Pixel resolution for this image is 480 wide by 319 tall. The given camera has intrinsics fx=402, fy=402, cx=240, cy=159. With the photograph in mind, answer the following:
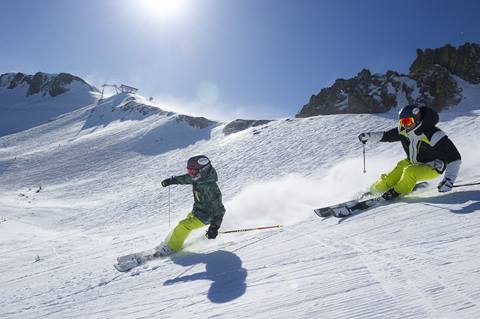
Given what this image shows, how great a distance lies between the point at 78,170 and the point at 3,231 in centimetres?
1859

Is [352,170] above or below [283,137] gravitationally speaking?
below

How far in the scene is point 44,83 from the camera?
91875 mm

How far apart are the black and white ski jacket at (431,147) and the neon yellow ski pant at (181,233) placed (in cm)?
427

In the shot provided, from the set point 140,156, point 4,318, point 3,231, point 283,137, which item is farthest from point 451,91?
point 4,318

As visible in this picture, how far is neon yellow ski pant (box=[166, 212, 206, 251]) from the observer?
23.5ft

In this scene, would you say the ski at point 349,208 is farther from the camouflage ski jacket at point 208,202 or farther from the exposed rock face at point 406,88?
the exposed rock face at point 406,88

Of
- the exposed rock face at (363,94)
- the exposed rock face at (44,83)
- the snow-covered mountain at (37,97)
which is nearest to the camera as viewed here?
the exposed rock face at (363,94)

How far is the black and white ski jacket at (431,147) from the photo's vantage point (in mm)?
7047

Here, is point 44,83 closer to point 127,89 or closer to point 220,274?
point 127,89

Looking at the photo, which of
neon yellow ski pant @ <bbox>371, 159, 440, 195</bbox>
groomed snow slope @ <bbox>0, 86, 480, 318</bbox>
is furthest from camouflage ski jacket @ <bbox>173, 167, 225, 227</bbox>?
neon yellow ski pant @ <bbox>371, 159, 440, 195</bbox>

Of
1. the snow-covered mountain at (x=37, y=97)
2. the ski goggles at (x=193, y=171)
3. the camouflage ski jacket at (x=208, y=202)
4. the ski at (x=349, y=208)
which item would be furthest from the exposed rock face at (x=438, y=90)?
the snow-covered mountain at (x=37, y=97)

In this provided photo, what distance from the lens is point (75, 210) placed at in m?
18.6

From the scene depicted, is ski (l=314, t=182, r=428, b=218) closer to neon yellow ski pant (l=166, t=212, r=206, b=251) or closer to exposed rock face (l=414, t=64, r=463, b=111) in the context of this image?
neon yellow ski pant (l=166, t=212, r=206, b=251)

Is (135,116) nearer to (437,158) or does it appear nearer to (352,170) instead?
(352,170)
